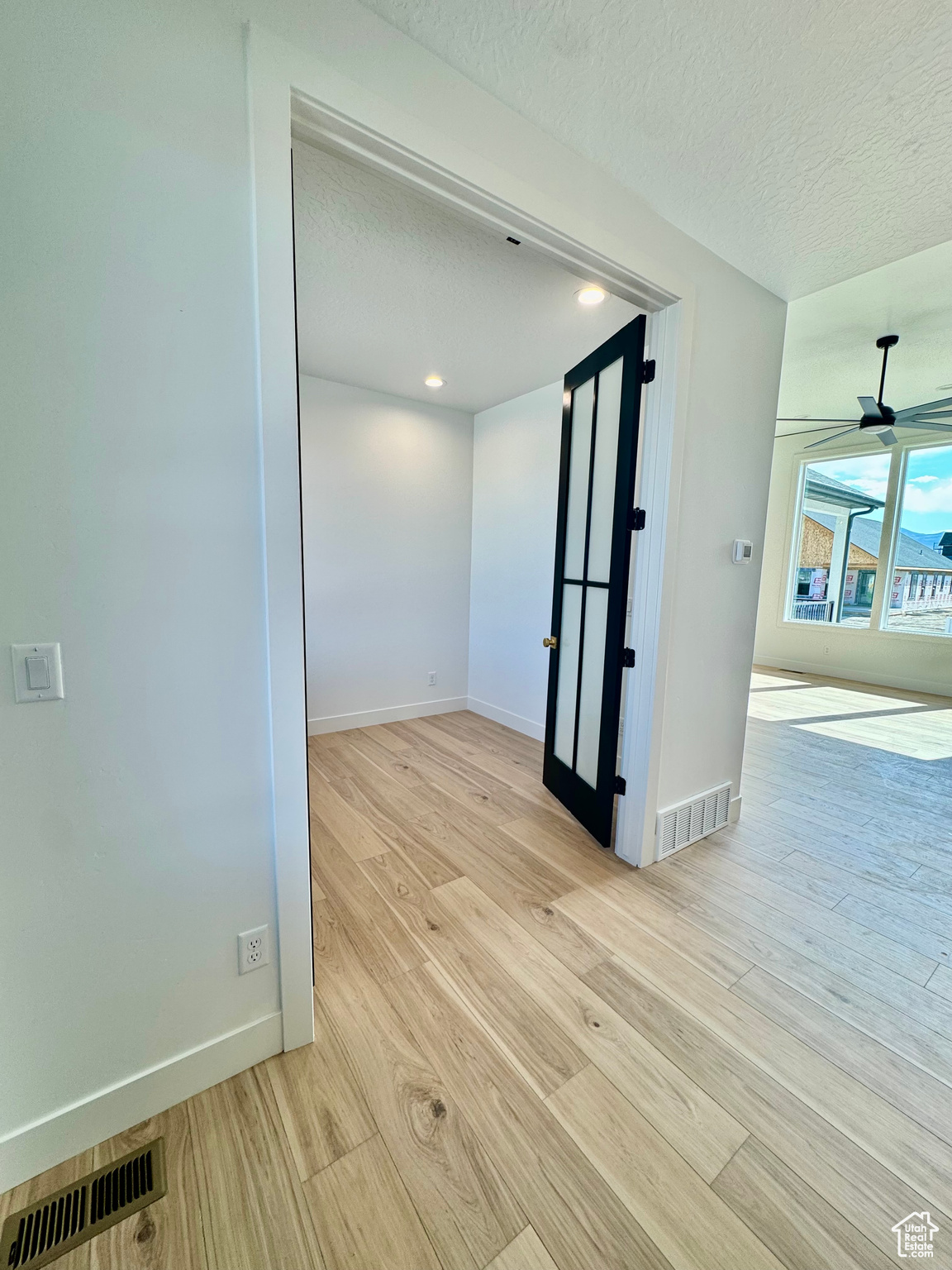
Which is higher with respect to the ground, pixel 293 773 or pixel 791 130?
pixel 791 130

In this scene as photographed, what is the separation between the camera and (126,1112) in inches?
44.9

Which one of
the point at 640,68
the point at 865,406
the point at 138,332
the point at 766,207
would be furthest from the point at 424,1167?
the point at 865,406

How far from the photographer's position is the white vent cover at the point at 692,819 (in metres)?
2.29

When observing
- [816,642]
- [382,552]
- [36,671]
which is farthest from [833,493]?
[36,671]

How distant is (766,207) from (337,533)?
3.05m

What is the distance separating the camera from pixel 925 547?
564cm

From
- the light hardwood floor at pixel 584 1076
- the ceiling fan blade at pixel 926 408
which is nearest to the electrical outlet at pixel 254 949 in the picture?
the light hardwood floor at pixel 584 1076

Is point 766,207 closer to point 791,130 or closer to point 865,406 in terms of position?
point 791,130

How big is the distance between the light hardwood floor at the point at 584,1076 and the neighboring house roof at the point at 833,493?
Answer: 16.9 feet

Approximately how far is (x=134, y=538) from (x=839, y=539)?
307 inches

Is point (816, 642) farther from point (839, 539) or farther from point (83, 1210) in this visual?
point (83, 1210)

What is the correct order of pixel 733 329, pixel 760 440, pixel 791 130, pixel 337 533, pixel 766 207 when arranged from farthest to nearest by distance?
pixel 337 533, pixel 760 440, pixel 733 329, pixel 766 207, pixel 791 130

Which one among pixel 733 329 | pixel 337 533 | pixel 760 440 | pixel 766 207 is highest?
pixel 766 207

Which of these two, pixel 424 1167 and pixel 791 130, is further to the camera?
pixel 791 130
